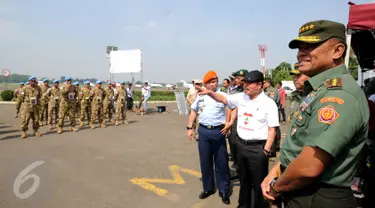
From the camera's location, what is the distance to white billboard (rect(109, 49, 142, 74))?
17.3 metres

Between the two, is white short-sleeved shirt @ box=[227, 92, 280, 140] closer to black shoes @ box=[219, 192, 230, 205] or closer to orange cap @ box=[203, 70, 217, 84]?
orange cap @ box=[203, 70, 217, 84]

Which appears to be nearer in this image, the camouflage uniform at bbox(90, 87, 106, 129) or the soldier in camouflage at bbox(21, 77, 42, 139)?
the soldier in camouflage at bbox(21, 77, 42, 139)

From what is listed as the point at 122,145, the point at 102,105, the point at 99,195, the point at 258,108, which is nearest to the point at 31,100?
the point at 102,105

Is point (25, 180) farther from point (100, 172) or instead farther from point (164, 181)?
point (164, 181)

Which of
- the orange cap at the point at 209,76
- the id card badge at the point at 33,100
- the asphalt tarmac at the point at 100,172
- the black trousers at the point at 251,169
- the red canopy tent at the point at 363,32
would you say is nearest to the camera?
the red canopy tent at the point at 363,32

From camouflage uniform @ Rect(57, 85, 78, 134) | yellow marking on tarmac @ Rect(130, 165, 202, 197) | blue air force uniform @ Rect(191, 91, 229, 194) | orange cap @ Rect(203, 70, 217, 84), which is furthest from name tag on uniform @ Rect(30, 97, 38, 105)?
orange cap @ Rect(203, 70, 217, 84)

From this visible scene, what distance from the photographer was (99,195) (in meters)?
4.03

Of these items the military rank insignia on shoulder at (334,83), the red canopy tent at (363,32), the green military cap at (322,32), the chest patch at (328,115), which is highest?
the red canopy tent at (363,32)

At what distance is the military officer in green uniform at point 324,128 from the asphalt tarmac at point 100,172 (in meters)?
2.56

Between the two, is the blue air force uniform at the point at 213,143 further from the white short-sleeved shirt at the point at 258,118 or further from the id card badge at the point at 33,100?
the id card badge at the point at 33,100

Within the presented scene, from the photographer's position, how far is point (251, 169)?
10.4 feet

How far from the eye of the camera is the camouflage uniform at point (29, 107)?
27.2ft

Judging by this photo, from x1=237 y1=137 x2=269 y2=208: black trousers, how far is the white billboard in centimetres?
1495

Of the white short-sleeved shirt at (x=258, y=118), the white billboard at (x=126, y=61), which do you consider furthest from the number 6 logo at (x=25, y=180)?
the white billboard at (x=126, y=61)
